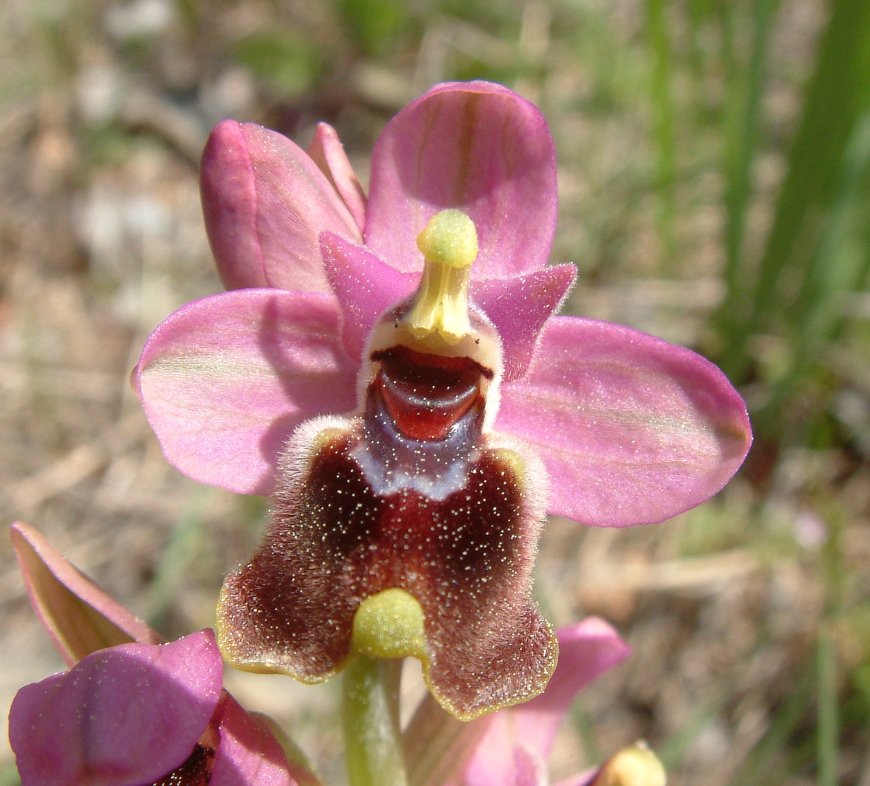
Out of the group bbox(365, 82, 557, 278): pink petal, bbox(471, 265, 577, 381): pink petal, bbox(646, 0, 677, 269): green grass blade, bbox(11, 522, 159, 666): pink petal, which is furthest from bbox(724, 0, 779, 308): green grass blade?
→ bbox(11, 522, 159, 666): pink petal

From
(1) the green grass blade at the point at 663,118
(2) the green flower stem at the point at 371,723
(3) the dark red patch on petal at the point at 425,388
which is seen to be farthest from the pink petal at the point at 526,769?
(1) the green grass blade at the point at 663,118

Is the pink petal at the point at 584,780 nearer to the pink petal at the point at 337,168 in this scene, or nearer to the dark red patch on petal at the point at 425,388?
the dark red patch on petal at the point at 425,388

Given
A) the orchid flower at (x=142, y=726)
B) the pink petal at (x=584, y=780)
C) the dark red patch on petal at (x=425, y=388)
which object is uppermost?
the dark red patch on petal at (x=425, y=388)

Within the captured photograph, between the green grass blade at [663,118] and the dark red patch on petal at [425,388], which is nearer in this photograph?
the dark red patch on petal at [425,388]

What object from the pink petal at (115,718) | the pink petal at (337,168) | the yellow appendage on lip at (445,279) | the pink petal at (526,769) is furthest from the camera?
the pink petal at (526,769)

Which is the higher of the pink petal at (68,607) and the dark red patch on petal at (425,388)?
the dark red patch on petal at (425,388)

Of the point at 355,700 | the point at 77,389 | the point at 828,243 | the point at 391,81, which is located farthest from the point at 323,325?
the point at 391,81

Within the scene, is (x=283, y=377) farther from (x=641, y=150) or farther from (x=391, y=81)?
(x=391, y=81)
